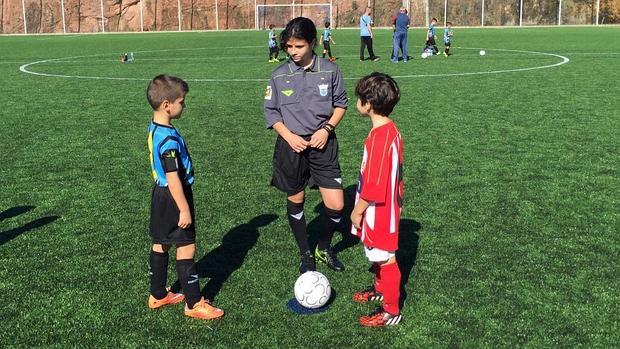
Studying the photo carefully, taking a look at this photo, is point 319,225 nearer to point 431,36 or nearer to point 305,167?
point 305,167

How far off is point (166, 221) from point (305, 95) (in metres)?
1.53

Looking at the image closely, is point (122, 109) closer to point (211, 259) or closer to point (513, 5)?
point (211, 259)

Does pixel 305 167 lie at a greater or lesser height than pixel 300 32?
lesser

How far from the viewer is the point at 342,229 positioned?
6469 mm

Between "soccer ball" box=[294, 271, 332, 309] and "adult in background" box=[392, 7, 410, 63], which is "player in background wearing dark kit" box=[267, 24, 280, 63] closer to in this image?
"adult in background" box=[392, 7, 410, 63]

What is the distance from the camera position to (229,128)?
11562mm

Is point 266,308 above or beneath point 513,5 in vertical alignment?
beneath

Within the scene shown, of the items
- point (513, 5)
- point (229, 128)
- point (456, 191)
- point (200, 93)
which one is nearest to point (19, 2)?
point (513, 5)

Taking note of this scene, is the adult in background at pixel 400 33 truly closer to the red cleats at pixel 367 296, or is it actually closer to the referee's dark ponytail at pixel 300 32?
the referee's dark ponytail at pixel 300 32

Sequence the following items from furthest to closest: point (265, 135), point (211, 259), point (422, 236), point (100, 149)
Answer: point (265, 135) → point (100, 149) → point (422, 236) → point (211, 259)

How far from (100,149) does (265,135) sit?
109 inches

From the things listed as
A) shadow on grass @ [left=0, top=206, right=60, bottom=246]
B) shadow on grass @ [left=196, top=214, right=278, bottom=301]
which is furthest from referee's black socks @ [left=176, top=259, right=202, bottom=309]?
shadow on grass @ [left=0, top=206, right=60, bottom=246]

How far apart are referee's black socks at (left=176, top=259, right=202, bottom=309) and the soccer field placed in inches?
6.8

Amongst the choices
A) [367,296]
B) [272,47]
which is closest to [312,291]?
[367,296]
